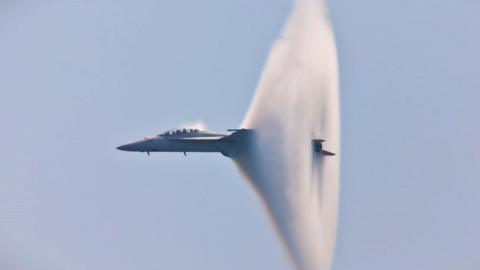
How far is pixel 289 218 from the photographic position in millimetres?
104500

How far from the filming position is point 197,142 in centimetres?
10669

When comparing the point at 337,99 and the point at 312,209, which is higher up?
the point at 337,99

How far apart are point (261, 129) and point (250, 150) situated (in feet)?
6.88

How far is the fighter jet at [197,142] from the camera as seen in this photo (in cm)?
10375

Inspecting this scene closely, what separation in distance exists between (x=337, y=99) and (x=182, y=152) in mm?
11235

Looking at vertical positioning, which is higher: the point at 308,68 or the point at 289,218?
the point at 308,68

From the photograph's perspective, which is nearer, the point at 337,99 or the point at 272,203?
the point at 272,203

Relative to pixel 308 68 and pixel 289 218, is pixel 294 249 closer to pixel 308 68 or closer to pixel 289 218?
pixel 289 218

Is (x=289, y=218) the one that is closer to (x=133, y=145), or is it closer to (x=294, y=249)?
(x=294, y=249)

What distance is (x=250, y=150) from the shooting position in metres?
103

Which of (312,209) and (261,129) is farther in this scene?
(312,209)

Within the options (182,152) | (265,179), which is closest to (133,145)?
(182,152)

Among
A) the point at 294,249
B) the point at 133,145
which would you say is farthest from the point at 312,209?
the point at 133,145

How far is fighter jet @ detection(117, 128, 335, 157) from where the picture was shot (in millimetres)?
103750
